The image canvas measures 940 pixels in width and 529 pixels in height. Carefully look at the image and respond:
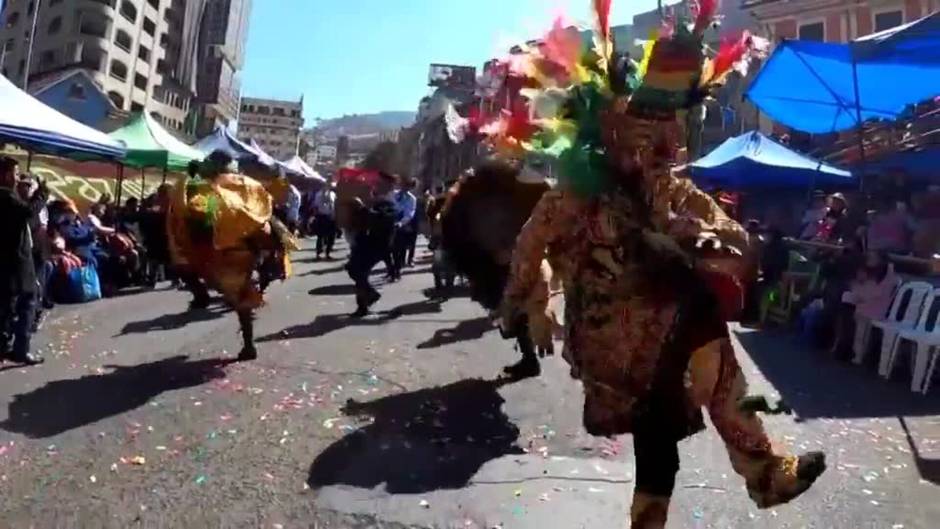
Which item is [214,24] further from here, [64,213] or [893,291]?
[893,291]

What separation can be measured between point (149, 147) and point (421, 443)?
34.4 feet

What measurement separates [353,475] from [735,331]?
7.12 meters

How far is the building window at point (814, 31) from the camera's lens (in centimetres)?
3114

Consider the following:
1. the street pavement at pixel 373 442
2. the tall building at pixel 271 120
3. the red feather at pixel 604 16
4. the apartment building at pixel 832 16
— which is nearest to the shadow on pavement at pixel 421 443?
the street pavement at pixel 373 442

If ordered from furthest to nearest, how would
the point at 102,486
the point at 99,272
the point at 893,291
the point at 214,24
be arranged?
the point at 214,24
the point at 99,272
the point at 893,291
the point at 102,486

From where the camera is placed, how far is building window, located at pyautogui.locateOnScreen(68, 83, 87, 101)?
1947 cm

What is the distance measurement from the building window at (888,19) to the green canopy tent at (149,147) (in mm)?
25449

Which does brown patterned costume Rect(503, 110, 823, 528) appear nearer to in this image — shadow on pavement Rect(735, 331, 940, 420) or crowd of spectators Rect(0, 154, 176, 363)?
shadow on pavement Rect(735, 331, 940, 420)

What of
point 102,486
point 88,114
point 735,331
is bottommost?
point 102,486

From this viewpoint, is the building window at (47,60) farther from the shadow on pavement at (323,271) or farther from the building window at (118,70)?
the shadow on pavement at (323,271)

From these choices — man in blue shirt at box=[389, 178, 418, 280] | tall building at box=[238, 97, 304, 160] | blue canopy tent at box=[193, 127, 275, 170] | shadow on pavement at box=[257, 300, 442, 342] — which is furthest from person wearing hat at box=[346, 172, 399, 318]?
tall building at box=[238, 97, 304, 160]

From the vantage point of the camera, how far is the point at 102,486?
156 inches

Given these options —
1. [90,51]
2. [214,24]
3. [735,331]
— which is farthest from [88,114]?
[214,24]

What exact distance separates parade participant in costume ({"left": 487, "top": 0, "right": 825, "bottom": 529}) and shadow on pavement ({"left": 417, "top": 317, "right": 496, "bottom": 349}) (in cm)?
471
